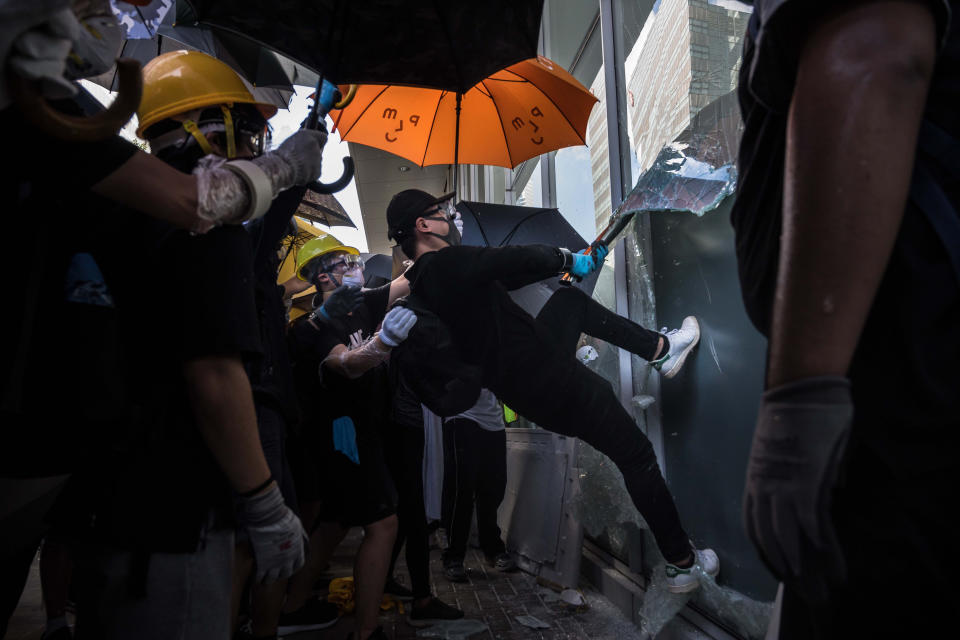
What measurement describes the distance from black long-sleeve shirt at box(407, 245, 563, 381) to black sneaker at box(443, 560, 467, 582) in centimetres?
175

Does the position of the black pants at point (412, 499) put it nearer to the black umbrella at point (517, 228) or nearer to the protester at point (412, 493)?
the protester at point (412, 493)

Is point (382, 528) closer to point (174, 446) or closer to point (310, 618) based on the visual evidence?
point (310, 618)

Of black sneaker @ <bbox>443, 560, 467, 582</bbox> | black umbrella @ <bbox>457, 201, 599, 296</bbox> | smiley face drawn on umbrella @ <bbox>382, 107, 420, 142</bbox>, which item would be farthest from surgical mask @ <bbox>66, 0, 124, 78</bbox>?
black sneaker @ <bbox>443, 560, 467, 582</bbox>

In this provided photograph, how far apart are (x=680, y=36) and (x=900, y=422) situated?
101 inches

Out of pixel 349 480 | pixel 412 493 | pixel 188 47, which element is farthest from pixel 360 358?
pixel 188 47

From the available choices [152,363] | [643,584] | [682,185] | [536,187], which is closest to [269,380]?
[152,363]

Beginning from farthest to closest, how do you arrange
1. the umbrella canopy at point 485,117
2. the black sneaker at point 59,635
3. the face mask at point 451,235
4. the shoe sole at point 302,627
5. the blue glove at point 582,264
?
the umbrella canopy at point 485,117 → the face mask at point 451,235 → the shoe sole at point 302,627 → the blue glove at point 582,264 → the black sneaker at point 59,635

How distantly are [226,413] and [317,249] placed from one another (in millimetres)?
2997

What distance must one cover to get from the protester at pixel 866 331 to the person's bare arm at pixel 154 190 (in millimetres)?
946

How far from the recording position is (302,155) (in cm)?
138

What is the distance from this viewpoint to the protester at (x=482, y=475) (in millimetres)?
4090

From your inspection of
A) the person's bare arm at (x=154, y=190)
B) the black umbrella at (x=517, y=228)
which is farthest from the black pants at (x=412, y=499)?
the person's bare arm at (x=154, y=190)

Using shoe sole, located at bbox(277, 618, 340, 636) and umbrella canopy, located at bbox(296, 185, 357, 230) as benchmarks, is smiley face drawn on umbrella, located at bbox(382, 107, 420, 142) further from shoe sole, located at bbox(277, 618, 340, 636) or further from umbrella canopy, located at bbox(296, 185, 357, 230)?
shoe sole, located at bbox(277, 618, 340, 636)

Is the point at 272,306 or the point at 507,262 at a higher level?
the point at 507,262
